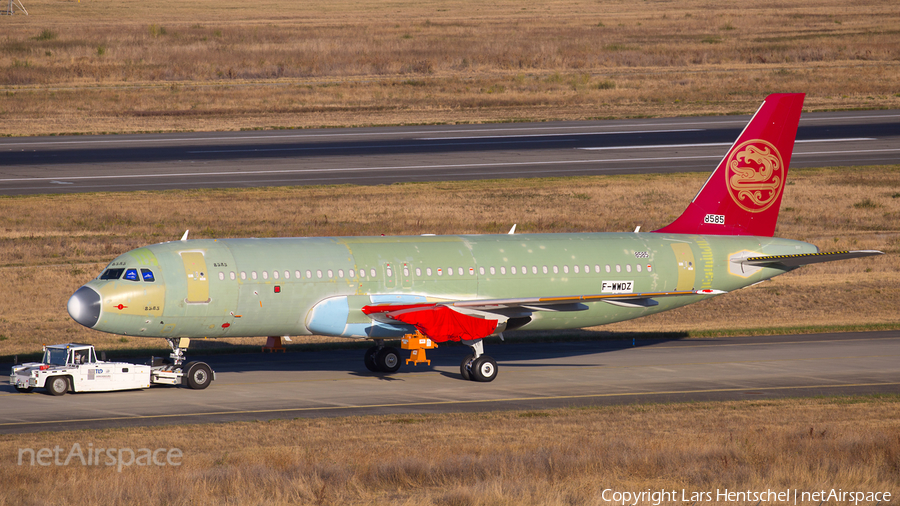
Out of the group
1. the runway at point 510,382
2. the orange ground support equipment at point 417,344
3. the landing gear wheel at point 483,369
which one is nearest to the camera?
the runway at point 510,382

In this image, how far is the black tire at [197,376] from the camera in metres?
38.3

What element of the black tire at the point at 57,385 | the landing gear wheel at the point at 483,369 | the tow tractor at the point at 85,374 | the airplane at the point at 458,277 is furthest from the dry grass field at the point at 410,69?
the black tire at the point at 57,385

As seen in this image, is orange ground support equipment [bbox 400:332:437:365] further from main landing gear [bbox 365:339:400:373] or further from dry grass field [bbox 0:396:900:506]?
dry grass field [bbox 0:396:900:506]

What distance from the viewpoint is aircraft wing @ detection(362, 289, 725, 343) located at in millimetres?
38719

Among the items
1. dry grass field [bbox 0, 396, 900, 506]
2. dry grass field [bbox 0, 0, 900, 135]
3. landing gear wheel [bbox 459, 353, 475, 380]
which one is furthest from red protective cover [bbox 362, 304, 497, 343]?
dry grass field [bbox 0, 0, 900, 135]

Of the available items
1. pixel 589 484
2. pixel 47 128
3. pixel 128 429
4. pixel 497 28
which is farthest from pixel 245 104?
pixel 589 484

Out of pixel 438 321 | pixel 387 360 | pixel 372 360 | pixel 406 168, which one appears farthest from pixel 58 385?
pixel 406 168

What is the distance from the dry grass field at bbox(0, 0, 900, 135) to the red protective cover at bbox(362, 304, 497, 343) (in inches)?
2422

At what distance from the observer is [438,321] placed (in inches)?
1526

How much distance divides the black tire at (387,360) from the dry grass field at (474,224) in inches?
458

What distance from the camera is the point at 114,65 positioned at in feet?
393

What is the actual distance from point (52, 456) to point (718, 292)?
2665cm

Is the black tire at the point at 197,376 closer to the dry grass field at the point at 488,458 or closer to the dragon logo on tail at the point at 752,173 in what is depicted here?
the dry grass field at the point at 488,458

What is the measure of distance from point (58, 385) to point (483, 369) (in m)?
14.8
